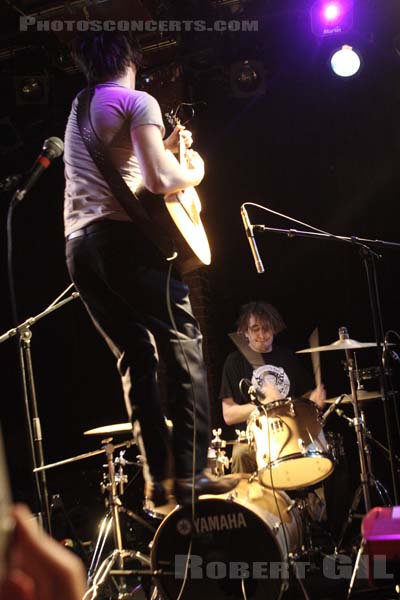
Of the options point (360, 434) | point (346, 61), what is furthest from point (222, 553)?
point (346, 61)

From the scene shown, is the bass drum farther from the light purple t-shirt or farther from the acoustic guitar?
Answer: the light purple t-shirt

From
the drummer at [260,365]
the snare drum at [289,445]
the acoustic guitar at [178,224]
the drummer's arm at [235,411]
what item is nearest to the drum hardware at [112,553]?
the snare drum at [289,445]

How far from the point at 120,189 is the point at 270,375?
3624mm

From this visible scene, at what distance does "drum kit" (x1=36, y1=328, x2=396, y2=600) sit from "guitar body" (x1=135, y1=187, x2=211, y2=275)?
1.71 meters

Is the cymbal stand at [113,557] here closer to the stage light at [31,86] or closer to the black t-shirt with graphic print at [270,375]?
the black t-shirt with graphic print at [270,375]

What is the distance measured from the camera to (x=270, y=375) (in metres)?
5.73

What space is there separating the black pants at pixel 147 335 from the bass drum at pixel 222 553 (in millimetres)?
1621

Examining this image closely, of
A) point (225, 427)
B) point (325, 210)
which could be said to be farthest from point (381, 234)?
point (225, 427)

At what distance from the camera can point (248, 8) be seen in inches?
221

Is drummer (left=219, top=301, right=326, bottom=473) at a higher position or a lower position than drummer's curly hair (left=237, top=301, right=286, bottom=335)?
Answer: lower

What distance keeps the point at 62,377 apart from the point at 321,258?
9.27ft

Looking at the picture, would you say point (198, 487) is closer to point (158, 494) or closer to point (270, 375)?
point (158, 494)

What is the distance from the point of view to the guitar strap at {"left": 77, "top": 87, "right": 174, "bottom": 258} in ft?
7.91

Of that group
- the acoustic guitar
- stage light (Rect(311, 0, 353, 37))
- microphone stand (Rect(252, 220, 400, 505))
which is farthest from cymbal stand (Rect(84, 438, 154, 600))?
stage light (Rect(311, 0, 353, 37))
